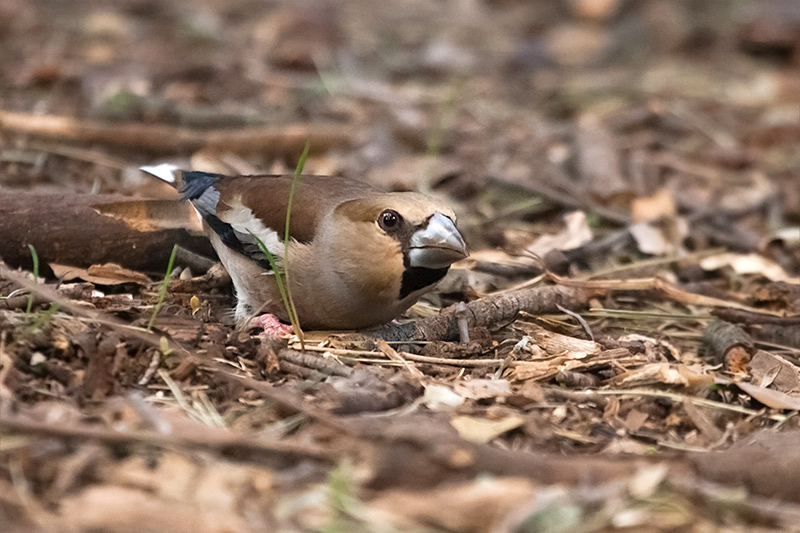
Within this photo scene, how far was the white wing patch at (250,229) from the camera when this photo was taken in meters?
4.07

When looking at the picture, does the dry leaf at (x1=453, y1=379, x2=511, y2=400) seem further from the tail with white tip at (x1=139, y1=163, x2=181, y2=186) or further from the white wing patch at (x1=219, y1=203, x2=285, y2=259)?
the tail with white tip at (x1=139, y1=163, x2=181, y2=186)

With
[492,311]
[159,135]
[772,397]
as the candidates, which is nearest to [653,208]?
[492,311]

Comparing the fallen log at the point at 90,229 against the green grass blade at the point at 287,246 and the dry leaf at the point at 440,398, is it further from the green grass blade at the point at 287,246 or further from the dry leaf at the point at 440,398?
the dry leaf at the point at 440,398

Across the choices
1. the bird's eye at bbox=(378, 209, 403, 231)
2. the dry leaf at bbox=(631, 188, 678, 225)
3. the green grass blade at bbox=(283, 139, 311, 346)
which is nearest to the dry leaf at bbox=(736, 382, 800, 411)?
the bird's eye at bbox=(378, 209, 403, 231)

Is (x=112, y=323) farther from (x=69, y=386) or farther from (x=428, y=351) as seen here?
(x=428, y=351)

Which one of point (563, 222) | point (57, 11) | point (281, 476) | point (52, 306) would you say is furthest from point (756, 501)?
point (57, 11)

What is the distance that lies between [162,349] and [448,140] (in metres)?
4.15

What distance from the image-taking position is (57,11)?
9859mm

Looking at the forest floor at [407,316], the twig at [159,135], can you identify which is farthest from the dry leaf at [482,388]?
the twig at [159,135]

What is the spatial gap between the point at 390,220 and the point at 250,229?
2.28 feet

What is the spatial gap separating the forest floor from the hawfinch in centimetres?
18

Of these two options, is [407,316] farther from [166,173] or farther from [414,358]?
[166,173]

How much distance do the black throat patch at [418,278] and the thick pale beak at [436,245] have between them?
0.04 m

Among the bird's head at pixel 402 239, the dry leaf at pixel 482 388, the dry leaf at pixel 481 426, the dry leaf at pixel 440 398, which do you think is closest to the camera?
the dry leaf at pixel 481 426
